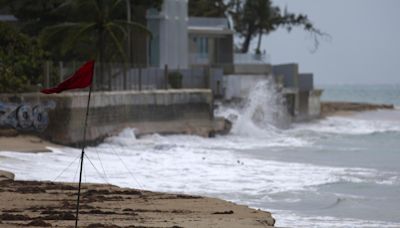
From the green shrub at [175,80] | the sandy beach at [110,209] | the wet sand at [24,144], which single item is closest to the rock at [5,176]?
the sandy beach at [110,209]

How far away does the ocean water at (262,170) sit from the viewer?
71.9ft

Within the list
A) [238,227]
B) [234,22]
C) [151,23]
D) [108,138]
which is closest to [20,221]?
[238,227]

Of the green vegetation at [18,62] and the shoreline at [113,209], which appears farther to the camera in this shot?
the green vegetation at [18,62]

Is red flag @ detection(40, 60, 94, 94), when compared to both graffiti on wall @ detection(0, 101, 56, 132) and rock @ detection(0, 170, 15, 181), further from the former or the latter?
graffiti on wall @ detection(0, 101, 56, 132)

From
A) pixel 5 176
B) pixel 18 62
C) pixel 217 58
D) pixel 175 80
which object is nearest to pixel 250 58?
pixel 217 58

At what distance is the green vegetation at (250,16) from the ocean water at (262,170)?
1222 inches

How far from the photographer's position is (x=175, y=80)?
163 feet

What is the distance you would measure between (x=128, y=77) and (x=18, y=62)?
7.60 metres

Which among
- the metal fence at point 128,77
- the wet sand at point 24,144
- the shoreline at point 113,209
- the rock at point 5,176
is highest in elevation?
the metal fence at point 128,77

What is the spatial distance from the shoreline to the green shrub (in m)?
29.0

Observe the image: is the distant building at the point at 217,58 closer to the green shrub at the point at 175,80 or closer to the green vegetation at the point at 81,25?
the green vegetation at the point at 81,25

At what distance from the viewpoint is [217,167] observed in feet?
101

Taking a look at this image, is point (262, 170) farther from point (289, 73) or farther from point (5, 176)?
point (289, 73)

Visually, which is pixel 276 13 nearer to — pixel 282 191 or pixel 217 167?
pixel 217 167
